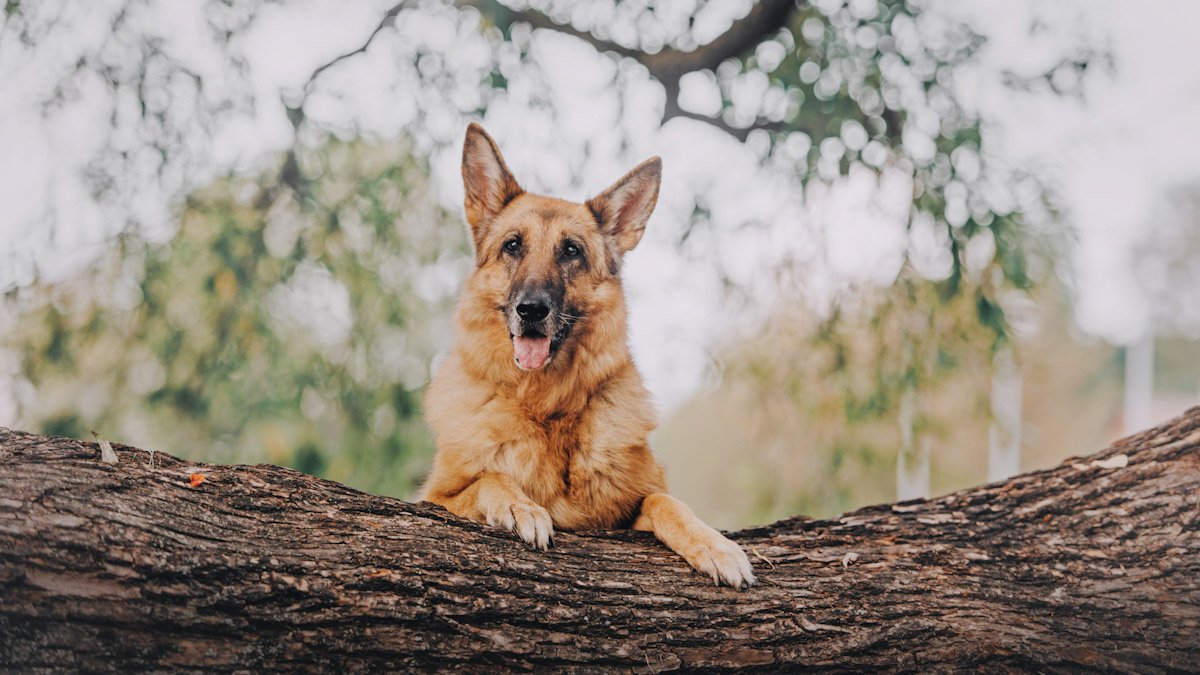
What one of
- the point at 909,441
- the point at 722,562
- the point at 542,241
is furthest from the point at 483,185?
the point at 909,441

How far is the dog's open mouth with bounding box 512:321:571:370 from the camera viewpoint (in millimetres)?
3540

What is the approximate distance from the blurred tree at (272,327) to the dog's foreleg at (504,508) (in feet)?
7.75

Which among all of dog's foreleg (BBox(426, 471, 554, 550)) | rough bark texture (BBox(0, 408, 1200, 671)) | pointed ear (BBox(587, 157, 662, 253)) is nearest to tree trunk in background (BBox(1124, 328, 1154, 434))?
rough bark texture (BBox(0, 408, 1200, 671))

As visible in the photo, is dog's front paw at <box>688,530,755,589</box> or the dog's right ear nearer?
dog's front paw at <box>688,530,755,589</box>

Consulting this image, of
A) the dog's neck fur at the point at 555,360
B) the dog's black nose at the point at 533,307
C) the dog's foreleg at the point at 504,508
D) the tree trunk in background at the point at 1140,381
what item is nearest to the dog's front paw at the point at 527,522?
the dog's foreleg at the point at 504,508

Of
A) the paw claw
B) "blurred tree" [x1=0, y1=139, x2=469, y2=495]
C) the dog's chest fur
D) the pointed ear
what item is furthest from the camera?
→ "blurred tree" [x1=0, y1=139, x2=469, y2=495]

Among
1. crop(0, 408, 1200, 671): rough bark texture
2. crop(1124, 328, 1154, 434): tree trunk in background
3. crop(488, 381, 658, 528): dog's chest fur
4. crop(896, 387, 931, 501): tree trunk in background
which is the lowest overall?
crop(0, 408, 1200, 671): rough bark texture

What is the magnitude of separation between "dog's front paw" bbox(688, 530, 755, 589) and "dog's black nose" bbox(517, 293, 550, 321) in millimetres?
1131

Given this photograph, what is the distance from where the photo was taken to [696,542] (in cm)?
307

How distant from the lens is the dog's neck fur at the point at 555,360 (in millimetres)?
3660

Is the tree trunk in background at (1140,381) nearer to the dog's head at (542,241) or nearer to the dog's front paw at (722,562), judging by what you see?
the dog's head at (542,241)

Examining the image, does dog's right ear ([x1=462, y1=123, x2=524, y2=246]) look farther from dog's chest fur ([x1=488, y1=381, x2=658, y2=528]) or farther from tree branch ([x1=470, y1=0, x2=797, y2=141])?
tree branch ([x1=470, y1=0, x2=797, y2=141])

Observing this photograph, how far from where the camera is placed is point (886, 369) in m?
6.14

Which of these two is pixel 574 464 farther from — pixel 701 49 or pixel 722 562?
pixel 701 49
